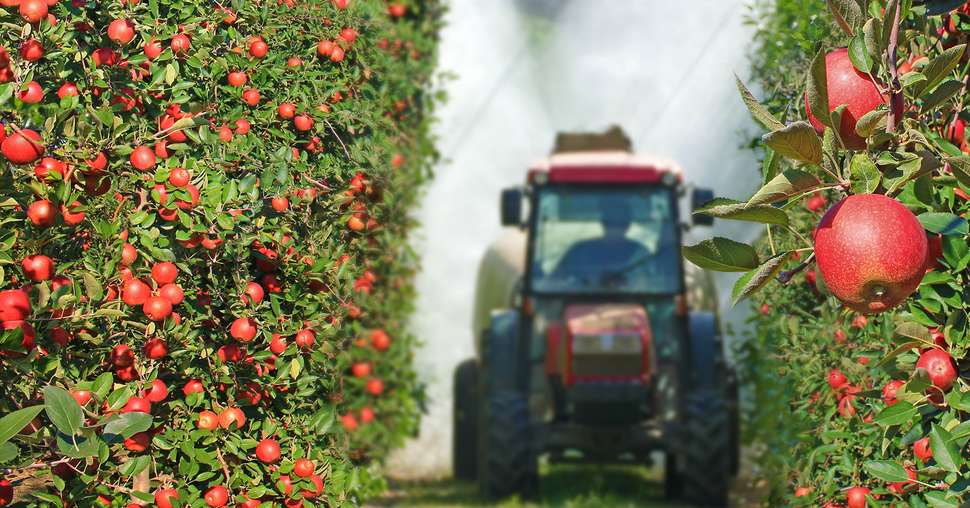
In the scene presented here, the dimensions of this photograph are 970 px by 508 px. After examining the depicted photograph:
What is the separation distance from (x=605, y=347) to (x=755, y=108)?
183 inches

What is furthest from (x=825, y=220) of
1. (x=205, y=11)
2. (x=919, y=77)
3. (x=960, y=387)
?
(x=205, y=11)

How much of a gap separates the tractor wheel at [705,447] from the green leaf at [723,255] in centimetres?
452

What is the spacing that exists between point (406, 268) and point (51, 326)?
415 centimetres

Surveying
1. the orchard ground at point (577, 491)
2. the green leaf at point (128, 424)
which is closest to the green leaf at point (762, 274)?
the green leaf at point (128, 424)

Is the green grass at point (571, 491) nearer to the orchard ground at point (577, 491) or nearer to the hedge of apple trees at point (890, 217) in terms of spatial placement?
the orchard ground at point (577, 491)

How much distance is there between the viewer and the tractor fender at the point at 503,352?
6.66 m

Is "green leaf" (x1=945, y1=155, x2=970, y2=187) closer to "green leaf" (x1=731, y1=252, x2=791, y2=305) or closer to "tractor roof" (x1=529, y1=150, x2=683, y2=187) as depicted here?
"green leaf" (x1=731, y1=252, x2=791, y2=305)

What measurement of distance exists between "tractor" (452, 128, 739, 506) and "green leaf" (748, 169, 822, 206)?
4.59m

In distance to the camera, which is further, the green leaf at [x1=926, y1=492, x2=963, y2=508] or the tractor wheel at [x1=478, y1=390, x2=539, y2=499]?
the tractor wheel at [x1=478, y1=390, x2=539, y2=499]

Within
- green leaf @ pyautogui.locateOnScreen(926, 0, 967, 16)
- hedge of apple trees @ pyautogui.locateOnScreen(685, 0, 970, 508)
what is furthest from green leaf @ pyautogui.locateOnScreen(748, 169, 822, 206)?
green leaf @ pyautogui.locateOnScreen(926, 0, 967, 16)

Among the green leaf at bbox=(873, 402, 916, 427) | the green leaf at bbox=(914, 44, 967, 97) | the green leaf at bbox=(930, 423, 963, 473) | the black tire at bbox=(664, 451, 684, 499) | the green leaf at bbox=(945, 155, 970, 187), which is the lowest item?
the black tire at bbox=(664, 451, 684, 499)

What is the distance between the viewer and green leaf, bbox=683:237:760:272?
1.76 meters

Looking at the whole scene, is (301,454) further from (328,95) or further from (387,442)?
(387,442)

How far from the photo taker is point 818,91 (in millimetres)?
1699
